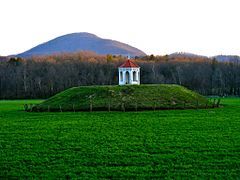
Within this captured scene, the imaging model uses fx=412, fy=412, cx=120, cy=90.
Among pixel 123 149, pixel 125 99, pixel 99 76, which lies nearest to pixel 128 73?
pixel 125 99

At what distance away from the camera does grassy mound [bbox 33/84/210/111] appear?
49.3m

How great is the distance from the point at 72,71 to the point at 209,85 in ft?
138

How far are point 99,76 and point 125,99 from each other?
7332 centimetres

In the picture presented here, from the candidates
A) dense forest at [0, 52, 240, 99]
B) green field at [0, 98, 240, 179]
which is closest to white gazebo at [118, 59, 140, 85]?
green field at [0, 98, 240, 179]

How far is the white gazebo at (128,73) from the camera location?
57625mm

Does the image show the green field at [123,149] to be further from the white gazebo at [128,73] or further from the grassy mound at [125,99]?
the white gazebo at [128,73]

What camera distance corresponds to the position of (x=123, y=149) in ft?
79.8

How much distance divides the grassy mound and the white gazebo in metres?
3.06

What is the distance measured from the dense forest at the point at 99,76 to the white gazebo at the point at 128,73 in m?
56.5

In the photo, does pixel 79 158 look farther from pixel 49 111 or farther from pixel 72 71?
pixel 72 71

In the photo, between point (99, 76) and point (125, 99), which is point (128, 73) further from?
point (99, 76)

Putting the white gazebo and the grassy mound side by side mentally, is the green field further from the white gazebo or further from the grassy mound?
the white gazebo

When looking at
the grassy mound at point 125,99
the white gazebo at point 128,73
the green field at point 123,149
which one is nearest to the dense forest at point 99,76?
the white gazebo at point 128,73

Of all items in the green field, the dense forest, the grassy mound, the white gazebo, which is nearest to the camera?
the green field
